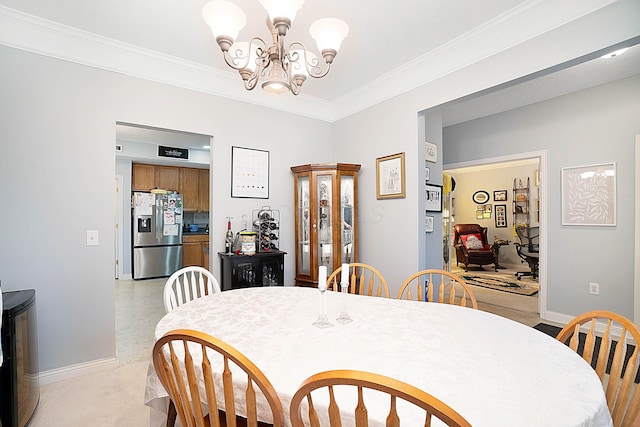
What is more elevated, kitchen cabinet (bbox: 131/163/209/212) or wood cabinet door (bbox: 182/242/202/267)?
kitchen cabinet (bbox: 131/163/209/212)

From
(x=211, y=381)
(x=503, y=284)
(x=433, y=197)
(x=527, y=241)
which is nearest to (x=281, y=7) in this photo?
(x=211, y=381)

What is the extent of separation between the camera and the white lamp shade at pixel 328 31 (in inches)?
57.6

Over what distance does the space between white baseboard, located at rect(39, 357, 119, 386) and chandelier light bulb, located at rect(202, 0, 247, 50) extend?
256 centimetres

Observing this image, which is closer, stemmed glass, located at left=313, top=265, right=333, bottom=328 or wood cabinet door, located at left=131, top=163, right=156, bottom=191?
stemmed glass, located at left=313, top=265, right=333, bottom=328

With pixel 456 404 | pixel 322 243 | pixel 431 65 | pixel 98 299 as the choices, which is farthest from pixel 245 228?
pixel 456 404

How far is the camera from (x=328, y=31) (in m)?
1.48

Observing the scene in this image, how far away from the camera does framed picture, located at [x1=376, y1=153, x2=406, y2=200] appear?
114 inches

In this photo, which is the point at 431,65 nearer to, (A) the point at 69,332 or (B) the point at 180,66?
(B) the point at 180,66

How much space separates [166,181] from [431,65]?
17.7ft

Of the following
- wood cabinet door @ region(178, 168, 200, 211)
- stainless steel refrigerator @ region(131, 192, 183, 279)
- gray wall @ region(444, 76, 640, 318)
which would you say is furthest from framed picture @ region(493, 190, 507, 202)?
stainless steel refrigerator @ region(131, 192, 183, 279)

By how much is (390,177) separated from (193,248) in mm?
4826

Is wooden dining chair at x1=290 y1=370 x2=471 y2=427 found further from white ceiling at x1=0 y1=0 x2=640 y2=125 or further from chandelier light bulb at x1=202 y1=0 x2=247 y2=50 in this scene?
white ceiling at x1=0 y1=0 x2=640 y2=125

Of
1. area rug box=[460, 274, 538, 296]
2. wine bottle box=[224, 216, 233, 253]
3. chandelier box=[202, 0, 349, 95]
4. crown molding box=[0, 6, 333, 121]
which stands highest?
crown molding box=[0, 6, 333, 121]

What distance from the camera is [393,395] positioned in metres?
0.66
